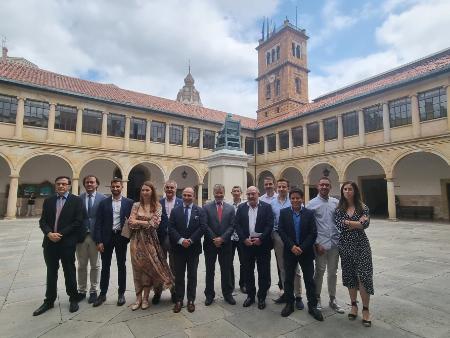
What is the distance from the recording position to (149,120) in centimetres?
2102

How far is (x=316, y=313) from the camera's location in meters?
3.29

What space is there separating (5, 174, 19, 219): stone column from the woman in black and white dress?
18266 mm

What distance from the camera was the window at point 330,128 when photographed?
65.0 feet

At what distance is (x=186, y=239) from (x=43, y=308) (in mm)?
1891

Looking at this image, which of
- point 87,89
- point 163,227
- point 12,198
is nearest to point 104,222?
point 163,227

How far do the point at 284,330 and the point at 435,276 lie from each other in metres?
3.51

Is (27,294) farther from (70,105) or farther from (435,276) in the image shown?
(70,105)

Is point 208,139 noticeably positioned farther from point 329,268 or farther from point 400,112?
point 329,268

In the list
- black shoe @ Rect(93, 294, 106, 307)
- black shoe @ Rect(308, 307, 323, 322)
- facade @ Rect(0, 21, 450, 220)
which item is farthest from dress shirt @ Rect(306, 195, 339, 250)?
facade @ Rect(0, 21, 450, 220)

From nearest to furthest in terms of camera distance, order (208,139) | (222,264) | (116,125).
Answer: (222,264) < (116,125) < (208,139)

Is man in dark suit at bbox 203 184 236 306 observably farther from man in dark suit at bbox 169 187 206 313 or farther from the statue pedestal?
the statue pedestal

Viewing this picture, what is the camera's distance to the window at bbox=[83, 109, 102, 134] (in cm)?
1881

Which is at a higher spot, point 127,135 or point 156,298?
point 127,135

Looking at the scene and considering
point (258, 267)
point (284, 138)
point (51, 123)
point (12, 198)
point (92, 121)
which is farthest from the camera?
point (284, 138)
